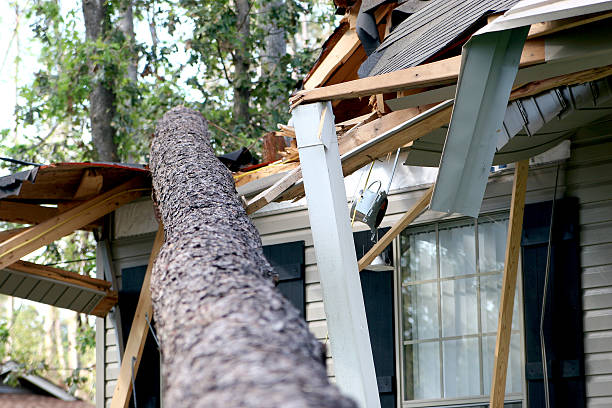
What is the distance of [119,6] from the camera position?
47.9 feet

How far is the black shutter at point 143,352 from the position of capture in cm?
870

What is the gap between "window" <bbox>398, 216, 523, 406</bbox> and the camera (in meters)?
6.80

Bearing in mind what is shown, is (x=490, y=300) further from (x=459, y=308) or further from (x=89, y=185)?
(x=89, y=185)

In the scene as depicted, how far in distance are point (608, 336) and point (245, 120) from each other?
853 centimetres

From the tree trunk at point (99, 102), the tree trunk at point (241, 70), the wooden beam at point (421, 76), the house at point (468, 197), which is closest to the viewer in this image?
the wooden beam at point (421, 76)

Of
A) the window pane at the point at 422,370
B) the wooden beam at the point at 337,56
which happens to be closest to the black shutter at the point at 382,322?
the window pane at the point at 422,370

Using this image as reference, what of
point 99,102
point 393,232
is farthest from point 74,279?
point 99,102

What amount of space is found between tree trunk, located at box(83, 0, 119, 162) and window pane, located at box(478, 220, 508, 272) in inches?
334

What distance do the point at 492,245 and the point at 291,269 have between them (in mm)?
1938

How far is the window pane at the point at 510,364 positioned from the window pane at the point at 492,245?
1.90ft

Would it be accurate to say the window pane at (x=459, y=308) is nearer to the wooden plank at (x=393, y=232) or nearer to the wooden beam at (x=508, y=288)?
the wooden beam at (x=508, y=288)

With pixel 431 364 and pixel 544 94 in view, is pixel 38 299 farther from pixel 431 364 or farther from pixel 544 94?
pixel 544 94

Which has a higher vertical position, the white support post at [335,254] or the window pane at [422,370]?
the white support post at [335,254]

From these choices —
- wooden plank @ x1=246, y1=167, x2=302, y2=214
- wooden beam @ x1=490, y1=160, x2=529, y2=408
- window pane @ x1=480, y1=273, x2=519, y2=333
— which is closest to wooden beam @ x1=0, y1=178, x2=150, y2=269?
wooden plank @ x1=246, y1=167, x2=302, y2=214
